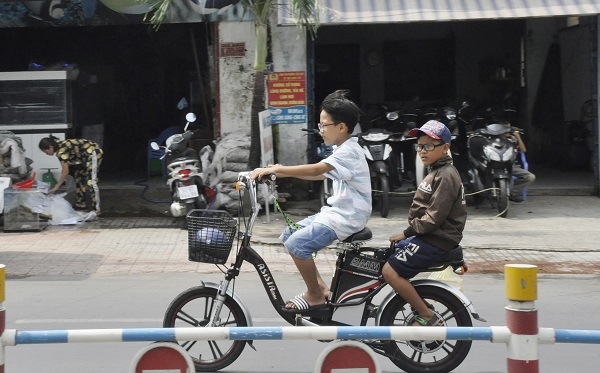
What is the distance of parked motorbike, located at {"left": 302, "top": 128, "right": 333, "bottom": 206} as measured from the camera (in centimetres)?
1277

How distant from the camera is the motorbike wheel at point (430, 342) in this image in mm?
5594

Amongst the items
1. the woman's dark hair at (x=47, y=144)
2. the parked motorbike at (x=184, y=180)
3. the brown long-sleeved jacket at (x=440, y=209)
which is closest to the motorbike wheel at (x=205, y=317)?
the brown long-sleeved jacket at (x=440, y=209)

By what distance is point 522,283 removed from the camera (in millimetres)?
3959

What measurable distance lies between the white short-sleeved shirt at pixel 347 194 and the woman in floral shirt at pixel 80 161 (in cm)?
784

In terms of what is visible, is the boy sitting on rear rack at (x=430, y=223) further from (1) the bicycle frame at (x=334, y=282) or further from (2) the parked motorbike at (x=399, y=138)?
(2) the parked motorbike at (x=399, y=138)

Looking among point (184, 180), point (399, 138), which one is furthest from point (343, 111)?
point (399, 138)

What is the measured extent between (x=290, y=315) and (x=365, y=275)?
0.54 meters

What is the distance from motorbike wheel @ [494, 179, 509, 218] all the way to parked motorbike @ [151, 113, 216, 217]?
391cm

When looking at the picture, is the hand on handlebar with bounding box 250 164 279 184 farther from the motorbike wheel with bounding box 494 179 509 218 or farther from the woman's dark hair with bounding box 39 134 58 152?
the woman's dark hair with bounding box 39 134 58 152

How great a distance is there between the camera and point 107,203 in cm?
1397

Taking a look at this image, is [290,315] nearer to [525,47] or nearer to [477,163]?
[477,163]

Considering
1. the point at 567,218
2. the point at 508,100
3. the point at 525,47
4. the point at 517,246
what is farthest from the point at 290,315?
the point at 525,47

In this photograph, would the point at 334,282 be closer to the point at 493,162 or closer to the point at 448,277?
the point at 448,277

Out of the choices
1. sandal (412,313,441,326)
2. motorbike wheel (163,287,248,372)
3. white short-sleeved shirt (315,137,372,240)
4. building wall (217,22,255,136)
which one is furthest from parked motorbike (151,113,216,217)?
sandal (412,313,441,326)
